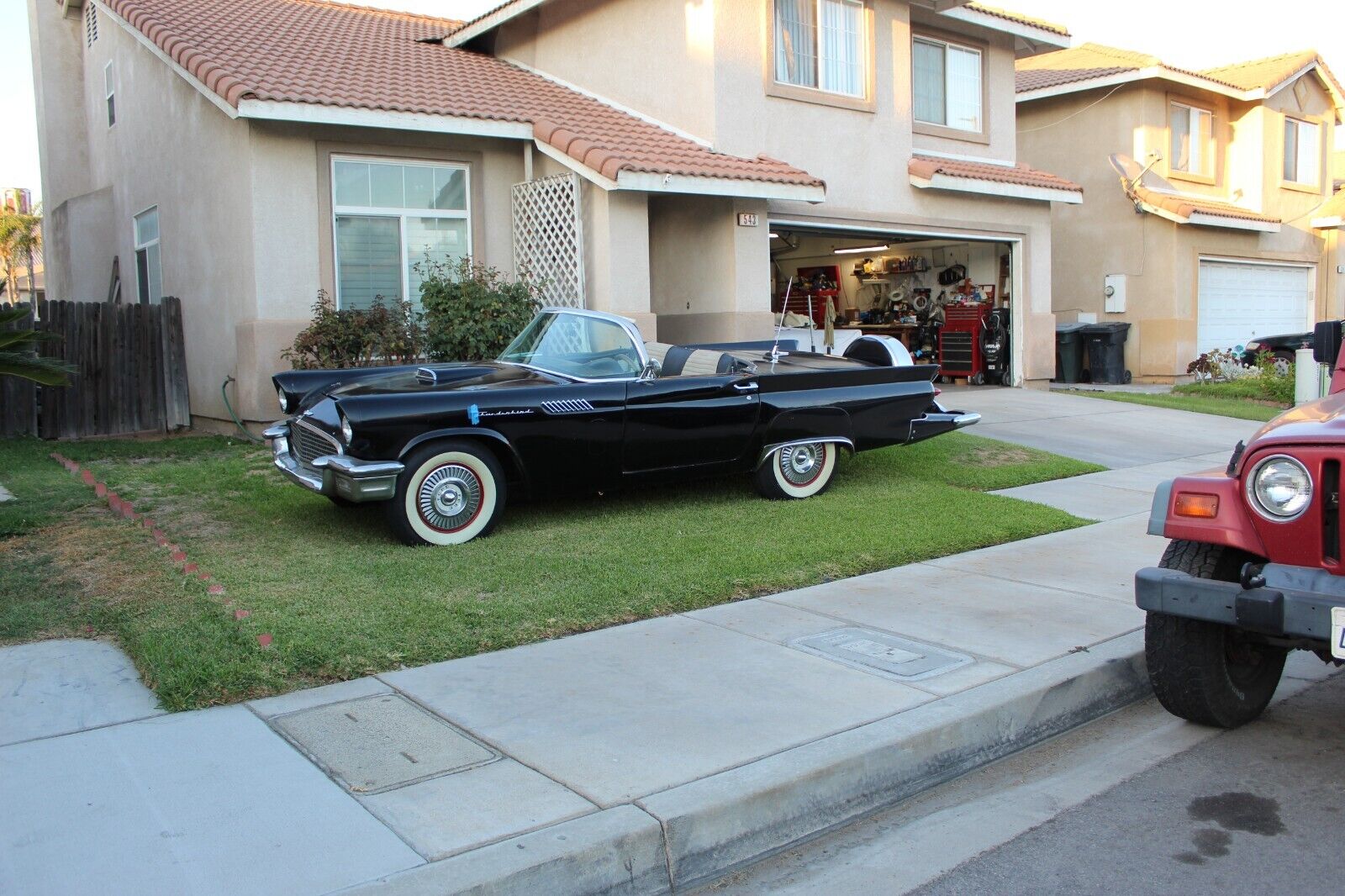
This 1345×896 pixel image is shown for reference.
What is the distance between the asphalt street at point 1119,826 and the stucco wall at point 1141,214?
17459 mm

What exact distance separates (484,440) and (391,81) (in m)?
7.03

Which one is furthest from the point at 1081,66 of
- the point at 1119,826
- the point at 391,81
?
the point at 1119,826

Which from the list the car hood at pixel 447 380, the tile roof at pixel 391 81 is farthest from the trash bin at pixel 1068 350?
the car hood at pixel 447 380

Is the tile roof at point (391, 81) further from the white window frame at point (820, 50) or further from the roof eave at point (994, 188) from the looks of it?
the roof eave at point (994, 188)

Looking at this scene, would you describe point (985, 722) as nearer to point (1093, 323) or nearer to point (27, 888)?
point (27, 888)

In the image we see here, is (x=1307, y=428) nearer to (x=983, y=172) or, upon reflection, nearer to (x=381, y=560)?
(x=381, y=560)

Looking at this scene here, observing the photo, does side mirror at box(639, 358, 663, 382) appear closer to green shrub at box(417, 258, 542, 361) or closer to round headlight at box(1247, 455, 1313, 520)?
green shrub at box(417, 258, 542, 361)

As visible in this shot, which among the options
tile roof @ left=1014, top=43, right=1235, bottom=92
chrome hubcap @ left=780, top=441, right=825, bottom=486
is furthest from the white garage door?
chrome hubcap @ left=780, top=441, right=825, bottom=486

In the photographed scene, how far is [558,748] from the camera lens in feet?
13.6

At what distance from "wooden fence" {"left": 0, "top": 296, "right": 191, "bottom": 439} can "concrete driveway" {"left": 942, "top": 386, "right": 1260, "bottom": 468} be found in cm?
905

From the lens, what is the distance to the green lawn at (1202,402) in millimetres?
15203

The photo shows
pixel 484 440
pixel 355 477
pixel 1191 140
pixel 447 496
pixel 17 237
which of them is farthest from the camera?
pixel 17 237

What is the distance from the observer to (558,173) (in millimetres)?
12461

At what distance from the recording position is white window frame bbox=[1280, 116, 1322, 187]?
23266 millimetres
